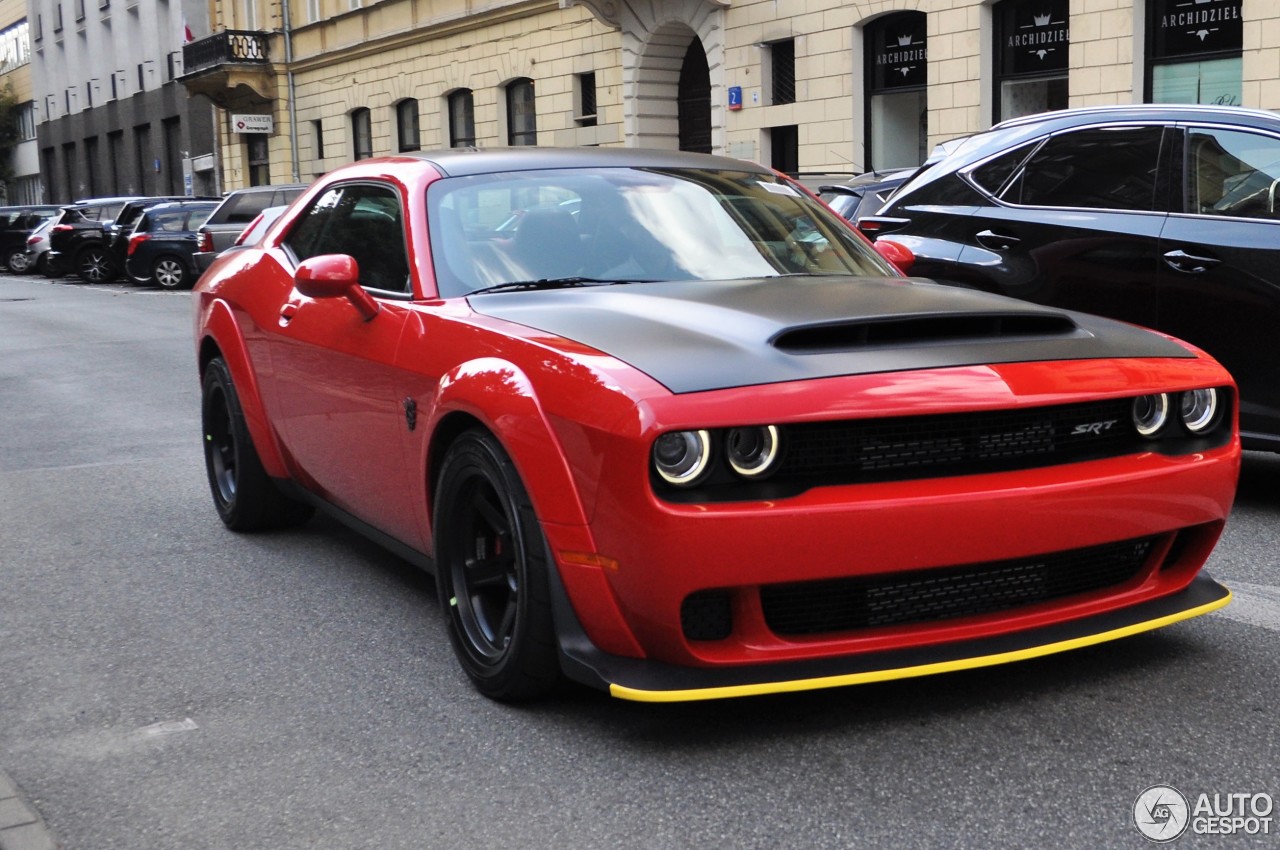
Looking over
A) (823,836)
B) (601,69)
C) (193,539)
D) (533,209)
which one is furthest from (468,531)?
(601,69)

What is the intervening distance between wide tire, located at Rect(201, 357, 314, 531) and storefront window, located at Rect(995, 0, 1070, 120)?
1553cm

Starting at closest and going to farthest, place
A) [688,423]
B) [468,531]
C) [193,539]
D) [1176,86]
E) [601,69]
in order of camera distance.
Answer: [688,423], [468,531], [193,539], [1176,86], [601,69]

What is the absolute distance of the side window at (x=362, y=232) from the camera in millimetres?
4996

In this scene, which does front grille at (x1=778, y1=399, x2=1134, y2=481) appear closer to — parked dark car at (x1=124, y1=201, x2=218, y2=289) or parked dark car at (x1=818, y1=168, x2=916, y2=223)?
parked dark car at (x1=818, y1=168, x2=916, y2=223)

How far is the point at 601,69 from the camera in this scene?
29297mm

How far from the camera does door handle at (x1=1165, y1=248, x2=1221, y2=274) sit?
6434 mm

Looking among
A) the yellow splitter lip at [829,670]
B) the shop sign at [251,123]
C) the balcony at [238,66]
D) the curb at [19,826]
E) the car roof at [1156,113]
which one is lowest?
the curb at [19,826]

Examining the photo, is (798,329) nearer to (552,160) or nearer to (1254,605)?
(552,160)

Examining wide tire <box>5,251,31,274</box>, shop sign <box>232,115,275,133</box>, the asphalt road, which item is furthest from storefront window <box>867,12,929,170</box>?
wide tire <box>5,251,31,274</box>

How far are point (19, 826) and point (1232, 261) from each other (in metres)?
4.89

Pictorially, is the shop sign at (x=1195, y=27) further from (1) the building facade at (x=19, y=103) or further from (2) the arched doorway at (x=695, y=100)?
(1) the building facade at (x=19, y=103)

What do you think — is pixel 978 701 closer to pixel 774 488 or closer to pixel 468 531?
pixel 774 488

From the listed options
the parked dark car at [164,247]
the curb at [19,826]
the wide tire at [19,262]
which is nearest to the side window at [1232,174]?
the curb at [19,826]

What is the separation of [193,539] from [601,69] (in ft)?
78.2
